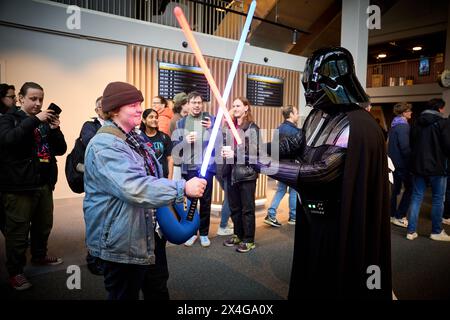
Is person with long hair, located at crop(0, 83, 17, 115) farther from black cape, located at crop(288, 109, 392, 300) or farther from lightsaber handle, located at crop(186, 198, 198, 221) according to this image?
black cape, located at crop(288, 109, 392, 300)

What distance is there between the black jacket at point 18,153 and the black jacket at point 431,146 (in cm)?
389

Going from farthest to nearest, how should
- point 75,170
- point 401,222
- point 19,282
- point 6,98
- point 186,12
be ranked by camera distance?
point 186,12, point 401,222, point 6,98, point 75,170, point 19,282

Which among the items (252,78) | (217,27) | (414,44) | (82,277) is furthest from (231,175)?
(414,44)

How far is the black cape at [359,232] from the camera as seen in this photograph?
1438 mm

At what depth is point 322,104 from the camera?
5.37ft

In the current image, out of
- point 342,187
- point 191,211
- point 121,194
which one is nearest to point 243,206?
point 191,211

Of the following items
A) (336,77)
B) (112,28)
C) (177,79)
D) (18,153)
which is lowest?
(18,153)

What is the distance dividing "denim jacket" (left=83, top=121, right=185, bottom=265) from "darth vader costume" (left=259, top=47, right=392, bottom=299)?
1.87 feet

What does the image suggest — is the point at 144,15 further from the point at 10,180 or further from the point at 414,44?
the point at 414,44

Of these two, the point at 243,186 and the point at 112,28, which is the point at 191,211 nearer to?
the point at 243,186

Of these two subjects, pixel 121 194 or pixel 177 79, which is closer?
pixel 121 194

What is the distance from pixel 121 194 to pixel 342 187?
975 millimetres

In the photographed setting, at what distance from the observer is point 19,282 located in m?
2.37
